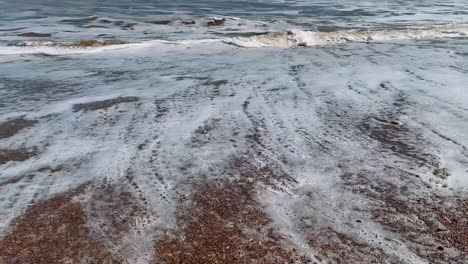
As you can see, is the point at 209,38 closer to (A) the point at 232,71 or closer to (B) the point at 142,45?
(B) the point at 142,45

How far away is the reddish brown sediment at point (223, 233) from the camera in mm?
3547

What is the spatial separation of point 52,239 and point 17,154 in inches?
82.1

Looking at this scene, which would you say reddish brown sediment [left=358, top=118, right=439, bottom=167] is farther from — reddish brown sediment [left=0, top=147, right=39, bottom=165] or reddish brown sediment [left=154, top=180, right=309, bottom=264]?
reddish brown sediment [left=0, top=147, right=39, bottom=165]

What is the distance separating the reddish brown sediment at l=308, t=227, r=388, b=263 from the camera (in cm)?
351

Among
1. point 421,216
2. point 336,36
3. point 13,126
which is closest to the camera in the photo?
point 421,216

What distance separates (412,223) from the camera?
3.95m

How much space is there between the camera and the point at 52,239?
3.81 m

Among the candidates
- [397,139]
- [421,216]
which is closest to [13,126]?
[397,139]

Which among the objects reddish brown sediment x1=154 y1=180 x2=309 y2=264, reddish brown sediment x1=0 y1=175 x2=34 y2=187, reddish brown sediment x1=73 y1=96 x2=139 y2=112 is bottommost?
reddish brown sediment x1=73 y1=96 x2=139 y2=112

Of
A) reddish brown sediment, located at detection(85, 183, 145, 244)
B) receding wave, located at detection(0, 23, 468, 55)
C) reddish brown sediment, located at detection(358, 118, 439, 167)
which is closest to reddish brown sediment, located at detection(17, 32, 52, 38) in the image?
receding wave, located at detection(0, 23, 468, 55)

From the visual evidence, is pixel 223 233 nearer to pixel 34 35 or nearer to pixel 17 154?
pixel 17 154

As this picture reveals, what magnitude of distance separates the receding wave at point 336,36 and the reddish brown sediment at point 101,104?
18.6 feet

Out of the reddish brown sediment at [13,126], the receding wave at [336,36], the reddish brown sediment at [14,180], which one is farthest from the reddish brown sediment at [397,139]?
the receding wave at [336,36]

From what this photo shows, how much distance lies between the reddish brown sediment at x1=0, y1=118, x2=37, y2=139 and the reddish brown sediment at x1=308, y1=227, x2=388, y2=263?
14.3 ft
